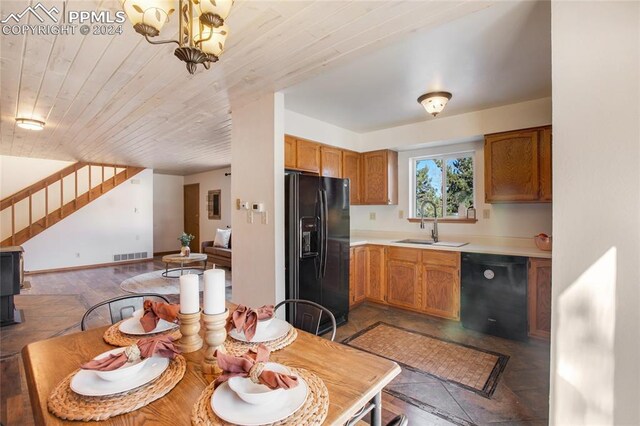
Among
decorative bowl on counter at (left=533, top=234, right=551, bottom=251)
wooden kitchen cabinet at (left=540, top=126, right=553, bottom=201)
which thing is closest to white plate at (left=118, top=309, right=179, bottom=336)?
decorative bowl on counter at (left=533, top=234, right=551, bottom=251)

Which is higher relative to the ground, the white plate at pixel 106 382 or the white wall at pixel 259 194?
the white wall at pixel 259 194

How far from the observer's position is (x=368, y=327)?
3357 millimetres

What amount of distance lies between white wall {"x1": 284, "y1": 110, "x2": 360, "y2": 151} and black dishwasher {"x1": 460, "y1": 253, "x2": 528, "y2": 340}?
2.12 m

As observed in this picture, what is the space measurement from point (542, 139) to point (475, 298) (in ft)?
5.77

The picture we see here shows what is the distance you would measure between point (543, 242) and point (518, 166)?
82 cm

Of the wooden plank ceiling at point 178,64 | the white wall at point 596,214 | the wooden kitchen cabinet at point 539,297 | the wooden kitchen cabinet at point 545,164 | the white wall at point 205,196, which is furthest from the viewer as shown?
the white wall at point 205,196

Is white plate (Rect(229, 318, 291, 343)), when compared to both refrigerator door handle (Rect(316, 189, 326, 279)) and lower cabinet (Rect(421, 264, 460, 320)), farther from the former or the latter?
lower cabinet (Rect(421, 264, 460, 320))

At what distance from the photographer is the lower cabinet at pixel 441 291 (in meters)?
3.37

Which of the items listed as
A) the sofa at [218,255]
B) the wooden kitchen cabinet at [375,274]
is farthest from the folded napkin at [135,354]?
the sofa at [218,255]

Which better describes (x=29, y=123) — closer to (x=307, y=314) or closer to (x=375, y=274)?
(x=307, y=314)

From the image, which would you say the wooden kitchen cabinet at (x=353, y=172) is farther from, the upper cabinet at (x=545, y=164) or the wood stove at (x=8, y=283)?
the wood stove at (x=8, y=283)

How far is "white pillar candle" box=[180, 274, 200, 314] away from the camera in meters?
1.18

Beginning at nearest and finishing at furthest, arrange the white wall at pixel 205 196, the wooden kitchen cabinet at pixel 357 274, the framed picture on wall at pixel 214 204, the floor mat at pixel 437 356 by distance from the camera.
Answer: the floor mat at pixel 437 356, the wooden kitchen cabinet at pixel 357 274, the white wall at pixel 205 196, the framed picture on wall at pixel 214 204

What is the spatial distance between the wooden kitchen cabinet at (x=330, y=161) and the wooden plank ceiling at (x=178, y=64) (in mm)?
1190
